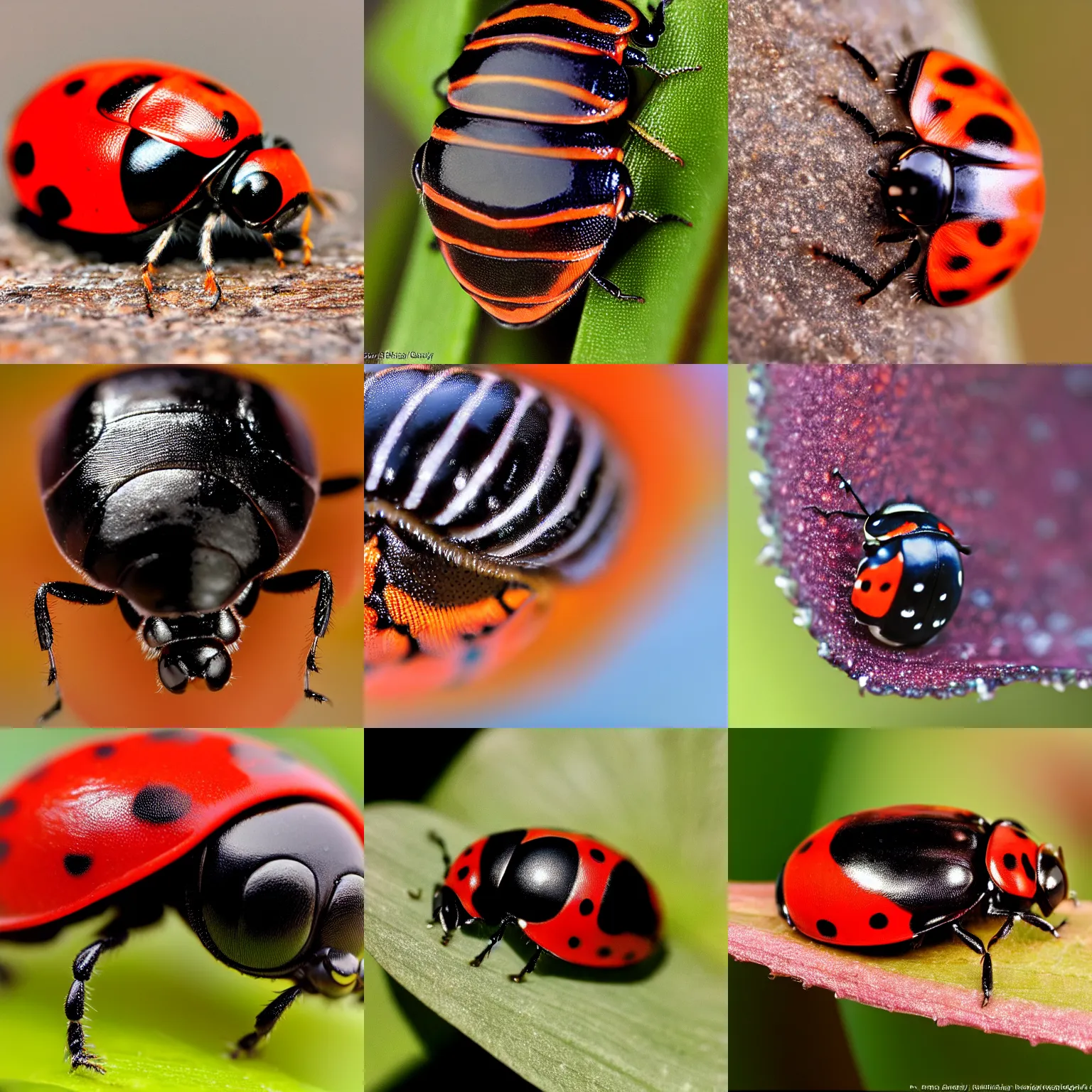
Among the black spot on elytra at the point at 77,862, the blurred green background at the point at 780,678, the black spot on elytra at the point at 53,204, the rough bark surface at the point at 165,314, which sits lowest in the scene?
the black spot on elytra at the point at 77,862

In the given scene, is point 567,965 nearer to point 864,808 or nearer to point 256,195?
point 864,808

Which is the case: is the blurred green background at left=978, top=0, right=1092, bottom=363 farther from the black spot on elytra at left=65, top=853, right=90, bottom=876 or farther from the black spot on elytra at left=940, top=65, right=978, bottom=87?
the black spot on elytra at left=65, top=853, right=90, bottom=876

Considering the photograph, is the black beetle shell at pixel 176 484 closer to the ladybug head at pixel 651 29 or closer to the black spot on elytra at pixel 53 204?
the black spot on elytra at pixel 53 204

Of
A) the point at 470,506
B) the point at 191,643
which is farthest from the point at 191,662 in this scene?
the point at 470,506

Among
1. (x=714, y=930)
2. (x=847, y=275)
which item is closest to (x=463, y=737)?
(x=714, y=930)

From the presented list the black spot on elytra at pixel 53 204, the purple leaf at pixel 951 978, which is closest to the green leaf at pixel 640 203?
the black spot on elytra at pixel 53 204

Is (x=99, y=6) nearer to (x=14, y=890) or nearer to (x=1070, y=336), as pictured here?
(x=14, y=890)

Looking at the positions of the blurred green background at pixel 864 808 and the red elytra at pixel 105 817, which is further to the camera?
the blurred green background at pixel 864 808
